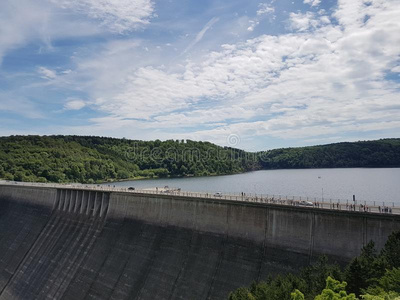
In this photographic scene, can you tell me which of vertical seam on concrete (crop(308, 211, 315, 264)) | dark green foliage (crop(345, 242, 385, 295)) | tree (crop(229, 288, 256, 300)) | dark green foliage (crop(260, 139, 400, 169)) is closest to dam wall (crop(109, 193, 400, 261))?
vertical seam on concrete (crop(308, 211, 315, 264))

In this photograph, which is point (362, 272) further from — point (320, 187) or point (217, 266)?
point (320, 187)

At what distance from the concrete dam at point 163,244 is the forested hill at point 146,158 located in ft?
177

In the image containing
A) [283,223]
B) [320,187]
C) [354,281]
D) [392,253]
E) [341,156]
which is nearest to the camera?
[354,281]

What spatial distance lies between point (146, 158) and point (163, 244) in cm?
10436

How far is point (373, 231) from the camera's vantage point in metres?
18.4

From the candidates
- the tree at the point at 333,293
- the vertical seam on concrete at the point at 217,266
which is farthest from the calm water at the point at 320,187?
the tree at the point at 333,293

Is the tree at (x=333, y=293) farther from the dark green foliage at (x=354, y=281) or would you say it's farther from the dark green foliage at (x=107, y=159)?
the dark green foliage at (x=107, y=159)

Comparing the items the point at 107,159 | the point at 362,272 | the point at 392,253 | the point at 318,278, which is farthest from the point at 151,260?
the point at 107,159

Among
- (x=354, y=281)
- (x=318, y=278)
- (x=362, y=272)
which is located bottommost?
(x=318, y=278)

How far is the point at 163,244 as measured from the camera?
90.9ft

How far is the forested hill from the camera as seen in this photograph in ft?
319

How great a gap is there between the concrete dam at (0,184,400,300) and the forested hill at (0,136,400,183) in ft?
177

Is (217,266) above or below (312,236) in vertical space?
below

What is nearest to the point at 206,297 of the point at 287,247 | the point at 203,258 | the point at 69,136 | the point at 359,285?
the point at 203,258
